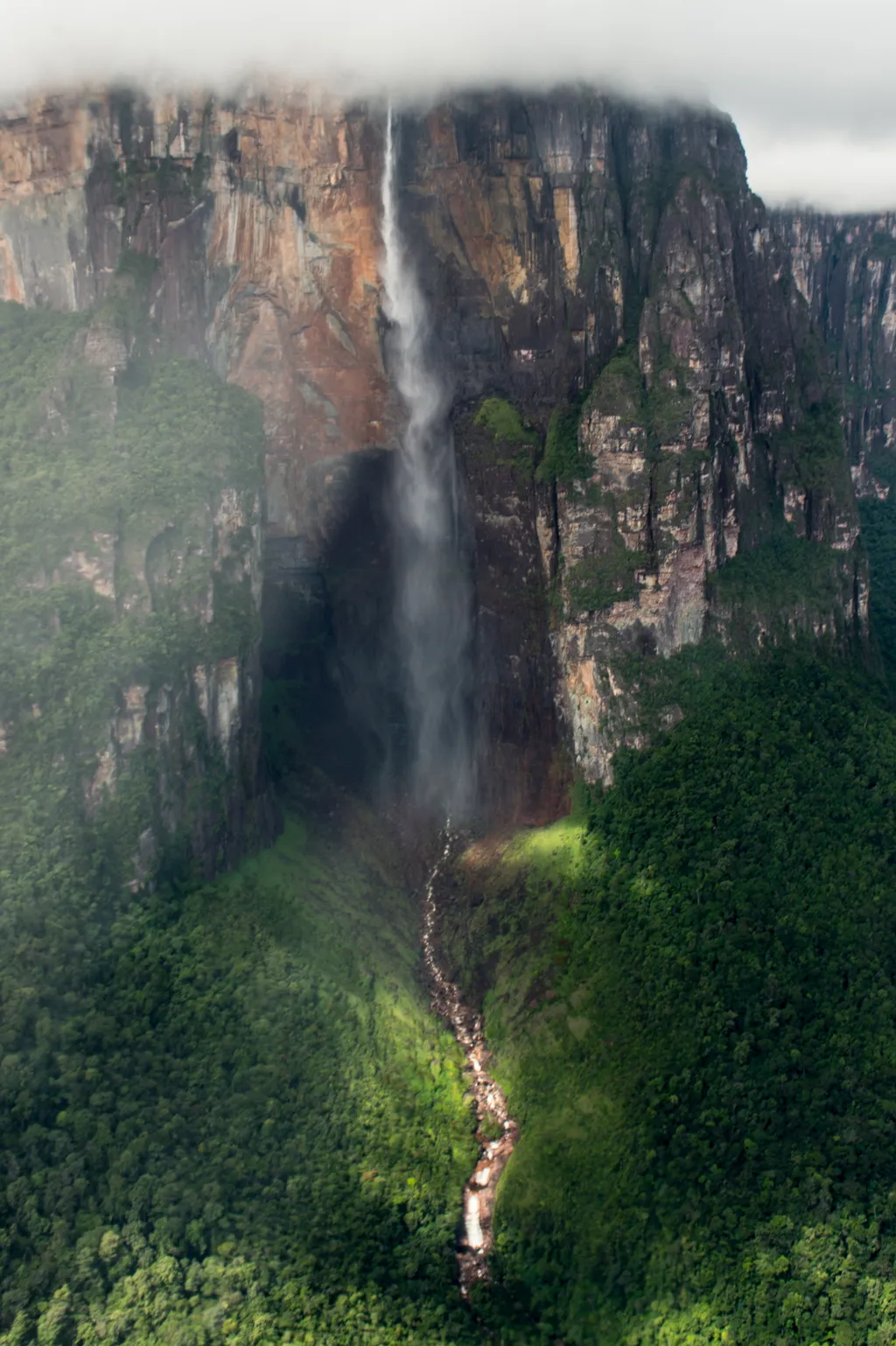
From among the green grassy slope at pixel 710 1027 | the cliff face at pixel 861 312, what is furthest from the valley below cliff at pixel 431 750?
the cliff face at pixel 861 312

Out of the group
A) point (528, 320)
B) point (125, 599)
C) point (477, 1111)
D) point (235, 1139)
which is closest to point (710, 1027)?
point (477, 1111)

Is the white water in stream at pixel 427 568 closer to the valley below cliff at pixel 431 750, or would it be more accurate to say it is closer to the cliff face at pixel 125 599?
the valley below cliff at pixel 431 750

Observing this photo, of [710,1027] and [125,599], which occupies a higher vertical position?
[125,599]

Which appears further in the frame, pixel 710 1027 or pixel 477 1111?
pixel 477 1111

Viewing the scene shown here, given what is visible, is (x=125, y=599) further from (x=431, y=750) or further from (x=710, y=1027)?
(x=710, y=1027)

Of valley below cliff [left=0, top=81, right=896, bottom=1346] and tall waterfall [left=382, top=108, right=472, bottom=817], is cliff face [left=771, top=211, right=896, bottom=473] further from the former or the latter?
tall waterfall [left=382, top=108, right=472, bottom=817]

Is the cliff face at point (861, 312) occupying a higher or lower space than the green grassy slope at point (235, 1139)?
higher
